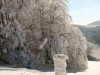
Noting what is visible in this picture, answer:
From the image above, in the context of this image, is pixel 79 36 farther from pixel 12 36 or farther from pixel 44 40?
pixel 12 36

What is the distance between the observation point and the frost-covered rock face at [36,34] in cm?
1528

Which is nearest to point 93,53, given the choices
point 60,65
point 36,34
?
point 36,34

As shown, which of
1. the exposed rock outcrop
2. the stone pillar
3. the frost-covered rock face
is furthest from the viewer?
the exposed rock outcrop

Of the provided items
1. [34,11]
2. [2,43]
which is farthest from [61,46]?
[2,43]

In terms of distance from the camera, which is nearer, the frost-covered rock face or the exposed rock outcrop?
the frost-covered rock face

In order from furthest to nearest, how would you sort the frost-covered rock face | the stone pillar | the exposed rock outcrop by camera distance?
the exposed rock outcrop
the frost-covered rock face
the stone pillar

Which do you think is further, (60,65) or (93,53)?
(93,53)

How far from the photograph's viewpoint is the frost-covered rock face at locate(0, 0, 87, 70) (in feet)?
50.1

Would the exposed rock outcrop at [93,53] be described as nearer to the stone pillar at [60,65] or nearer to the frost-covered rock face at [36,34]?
the frost-covered rock face at [36,34]

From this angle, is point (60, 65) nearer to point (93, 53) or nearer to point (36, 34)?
point (36, 34)

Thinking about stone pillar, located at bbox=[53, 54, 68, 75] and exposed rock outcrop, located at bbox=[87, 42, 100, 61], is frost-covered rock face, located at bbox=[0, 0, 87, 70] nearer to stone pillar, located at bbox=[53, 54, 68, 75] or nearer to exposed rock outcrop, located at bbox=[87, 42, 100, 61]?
stone pillar, located at bbox=[53, 54, 68, 75]

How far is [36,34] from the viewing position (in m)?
A: 16.7

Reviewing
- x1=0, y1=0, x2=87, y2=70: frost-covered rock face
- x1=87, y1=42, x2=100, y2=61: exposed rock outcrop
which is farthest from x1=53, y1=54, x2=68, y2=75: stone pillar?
x1=87, y1=42, x2=100, y2=61: exposed rock outcrop

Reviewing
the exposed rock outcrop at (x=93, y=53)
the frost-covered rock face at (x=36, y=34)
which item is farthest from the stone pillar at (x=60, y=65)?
the exposed rock outcrop at (x=93, y=53)
